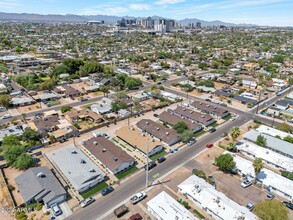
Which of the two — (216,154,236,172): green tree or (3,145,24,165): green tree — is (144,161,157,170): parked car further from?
(3,145,24,165): green tree

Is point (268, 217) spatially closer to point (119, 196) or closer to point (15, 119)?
point (119, 196)

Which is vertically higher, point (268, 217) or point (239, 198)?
point (268, 217)

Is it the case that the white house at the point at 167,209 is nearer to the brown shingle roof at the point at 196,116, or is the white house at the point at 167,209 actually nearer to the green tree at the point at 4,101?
the brown shingle roof at the point at 196,116

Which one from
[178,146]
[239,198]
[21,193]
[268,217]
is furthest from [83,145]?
[268,217]

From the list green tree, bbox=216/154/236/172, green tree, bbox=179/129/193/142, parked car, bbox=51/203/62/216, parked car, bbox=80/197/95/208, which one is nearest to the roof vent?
parked car, bbox=51/203/62/216

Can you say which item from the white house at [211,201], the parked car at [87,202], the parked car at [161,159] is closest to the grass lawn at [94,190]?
the parked car at [87,202]

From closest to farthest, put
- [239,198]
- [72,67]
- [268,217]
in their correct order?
[268,217], [239,198], [72,67]
